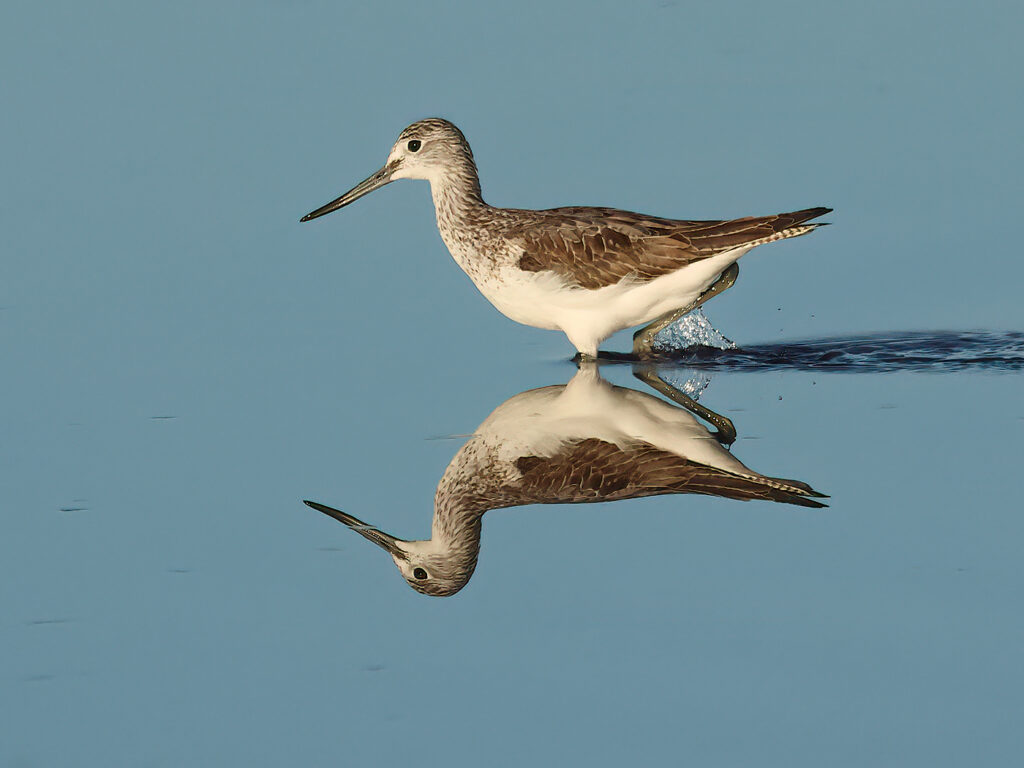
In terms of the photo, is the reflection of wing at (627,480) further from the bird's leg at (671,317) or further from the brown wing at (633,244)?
the bird's leg at (671,317)

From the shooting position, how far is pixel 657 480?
9078mm

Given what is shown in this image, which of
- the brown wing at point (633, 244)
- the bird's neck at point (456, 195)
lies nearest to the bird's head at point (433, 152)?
the bird's neck at point (456, 195)

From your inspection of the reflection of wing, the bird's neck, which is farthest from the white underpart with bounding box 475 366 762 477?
the bird's neck

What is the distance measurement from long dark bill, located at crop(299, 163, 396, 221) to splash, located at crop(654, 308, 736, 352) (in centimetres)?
260

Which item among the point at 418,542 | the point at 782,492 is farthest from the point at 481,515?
the point at 782,492

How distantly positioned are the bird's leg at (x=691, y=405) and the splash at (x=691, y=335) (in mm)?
823

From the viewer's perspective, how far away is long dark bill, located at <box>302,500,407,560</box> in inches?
331

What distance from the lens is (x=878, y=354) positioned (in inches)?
475

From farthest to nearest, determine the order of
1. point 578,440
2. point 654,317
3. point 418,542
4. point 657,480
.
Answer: point 654,317 < point 578,440 < point 657,480 < point 418,542

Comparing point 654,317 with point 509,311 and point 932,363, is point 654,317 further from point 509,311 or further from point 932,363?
point 932,363

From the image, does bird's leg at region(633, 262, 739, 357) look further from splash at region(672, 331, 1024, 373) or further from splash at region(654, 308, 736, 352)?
splash at region(672, 331, 1024, 373)

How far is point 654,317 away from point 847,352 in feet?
4.95

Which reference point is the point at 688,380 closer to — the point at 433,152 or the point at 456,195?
the point at 456,195

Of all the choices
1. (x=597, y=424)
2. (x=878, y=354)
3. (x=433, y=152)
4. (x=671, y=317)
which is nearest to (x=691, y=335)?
(x=671, y=317)
